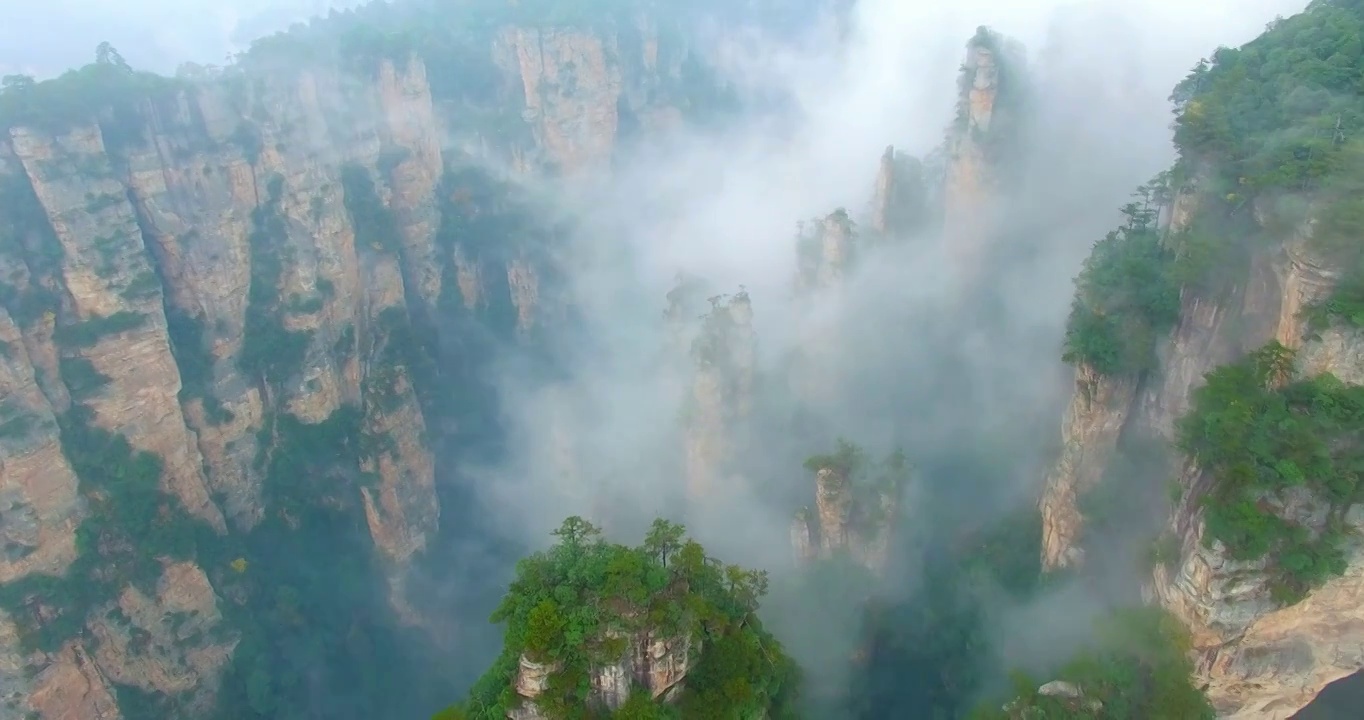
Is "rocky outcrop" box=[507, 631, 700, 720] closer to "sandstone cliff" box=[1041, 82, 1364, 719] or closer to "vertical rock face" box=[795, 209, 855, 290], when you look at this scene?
"sandstone cliff" box=[1041, 82, 1364, 719]

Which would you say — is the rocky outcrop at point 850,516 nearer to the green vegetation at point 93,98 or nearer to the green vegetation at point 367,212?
the green vegetation at point 367,212

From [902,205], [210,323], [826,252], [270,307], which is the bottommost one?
[826,252]

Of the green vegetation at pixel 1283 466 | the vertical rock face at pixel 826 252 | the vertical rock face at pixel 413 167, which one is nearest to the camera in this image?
the green vegetation at pixel 1283 466

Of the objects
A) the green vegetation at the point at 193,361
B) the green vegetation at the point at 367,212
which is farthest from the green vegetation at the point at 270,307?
the green vegetation at the point at 367,212

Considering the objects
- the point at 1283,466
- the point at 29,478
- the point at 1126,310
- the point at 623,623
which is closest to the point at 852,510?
the point at 1126,310

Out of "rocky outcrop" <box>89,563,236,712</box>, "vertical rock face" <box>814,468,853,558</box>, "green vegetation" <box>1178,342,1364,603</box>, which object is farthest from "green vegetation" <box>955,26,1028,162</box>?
"rocky outcrop" <box>89,563,236,712</box>

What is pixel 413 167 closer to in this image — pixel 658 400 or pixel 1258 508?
pixel 658 400
